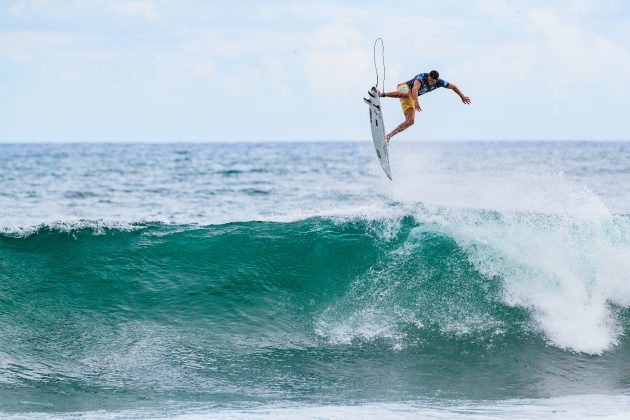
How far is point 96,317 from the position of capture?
10367 millimetres

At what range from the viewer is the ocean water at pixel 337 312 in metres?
7.86

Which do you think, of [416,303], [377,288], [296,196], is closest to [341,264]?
[377,288]
